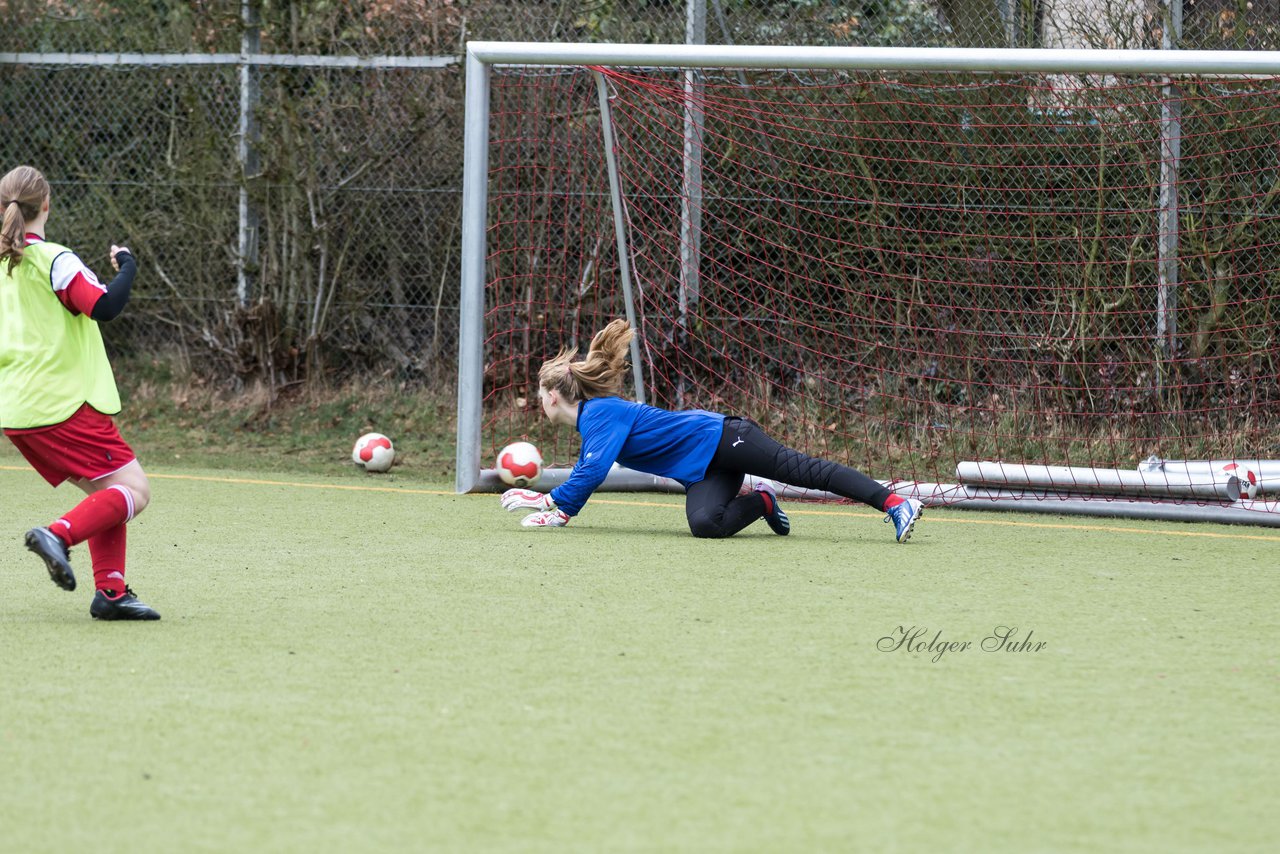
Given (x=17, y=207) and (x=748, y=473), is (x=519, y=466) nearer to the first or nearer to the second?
(x=748, y=473)

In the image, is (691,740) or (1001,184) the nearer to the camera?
(691,740)

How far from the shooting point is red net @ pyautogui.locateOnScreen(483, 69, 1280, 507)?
27.2 feet

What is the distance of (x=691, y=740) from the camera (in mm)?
3104

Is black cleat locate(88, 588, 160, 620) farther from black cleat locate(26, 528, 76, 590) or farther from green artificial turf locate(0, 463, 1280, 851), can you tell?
black cleat locate(26, 528, 76, 590)

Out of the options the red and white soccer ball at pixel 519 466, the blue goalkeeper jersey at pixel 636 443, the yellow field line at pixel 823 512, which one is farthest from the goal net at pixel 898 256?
the blue goalkeeper jersey at pixel 636 443

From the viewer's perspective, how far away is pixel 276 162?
10.2 m

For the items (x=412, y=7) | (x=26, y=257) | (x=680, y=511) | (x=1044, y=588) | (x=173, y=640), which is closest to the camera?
(x=173, y=640)

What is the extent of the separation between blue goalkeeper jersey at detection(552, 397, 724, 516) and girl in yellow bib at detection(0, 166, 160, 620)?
2151 mm

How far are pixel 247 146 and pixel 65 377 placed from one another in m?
6.22

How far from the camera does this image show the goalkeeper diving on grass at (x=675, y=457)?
248 inches

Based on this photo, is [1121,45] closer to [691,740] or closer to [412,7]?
[412,7]

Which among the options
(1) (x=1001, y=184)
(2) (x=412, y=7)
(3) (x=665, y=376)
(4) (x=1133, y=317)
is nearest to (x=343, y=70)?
(2) (x=412, y=7)

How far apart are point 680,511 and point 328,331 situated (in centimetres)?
385

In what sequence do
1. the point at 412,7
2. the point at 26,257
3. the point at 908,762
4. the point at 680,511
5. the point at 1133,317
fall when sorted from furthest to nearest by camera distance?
1. the point at 412,7
2. the point at 1133,317
3. the point at 680,511
4. the point at 26,257
5. the point at 908,762
